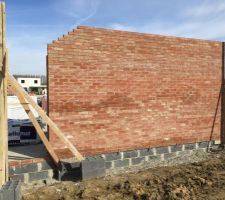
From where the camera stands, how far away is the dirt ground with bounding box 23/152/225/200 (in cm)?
699

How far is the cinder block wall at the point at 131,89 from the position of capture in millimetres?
8570

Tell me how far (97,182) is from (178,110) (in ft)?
13.1

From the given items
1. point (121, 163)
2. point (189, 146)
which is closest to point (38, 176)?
point (121, 163)

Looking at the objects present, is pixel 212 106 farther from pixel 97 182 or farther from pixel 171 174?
pixel 97 182

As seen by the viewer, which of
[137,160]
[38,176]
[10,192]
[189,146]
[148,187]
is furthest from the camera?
[189,146]

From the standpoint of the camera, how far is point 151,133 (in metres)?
9.99

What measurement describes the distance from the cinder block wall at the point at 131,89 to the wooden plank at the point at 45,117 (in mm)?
565

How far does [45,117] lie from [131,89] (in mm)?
2952

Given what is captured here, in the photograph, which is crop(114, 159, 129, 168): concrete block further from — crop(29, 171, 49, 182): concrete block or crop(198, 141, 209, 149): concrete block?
crop(198, 141, 209, 149): concrete block

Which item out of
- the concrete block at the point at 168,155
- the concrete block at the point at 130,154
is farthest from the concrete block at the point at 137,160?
the concrete block at the point at 168,155

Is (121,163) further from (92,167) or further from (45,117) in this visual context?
(45,117)

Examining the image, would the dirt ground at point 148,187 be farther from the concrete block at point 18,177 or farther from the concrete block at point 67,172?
the concrete block at point 18,177

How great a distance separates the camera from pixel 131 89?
958 centimetres

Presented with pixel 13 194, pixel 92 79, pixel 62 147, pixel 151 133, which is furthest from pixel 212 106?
pixel 13 194
